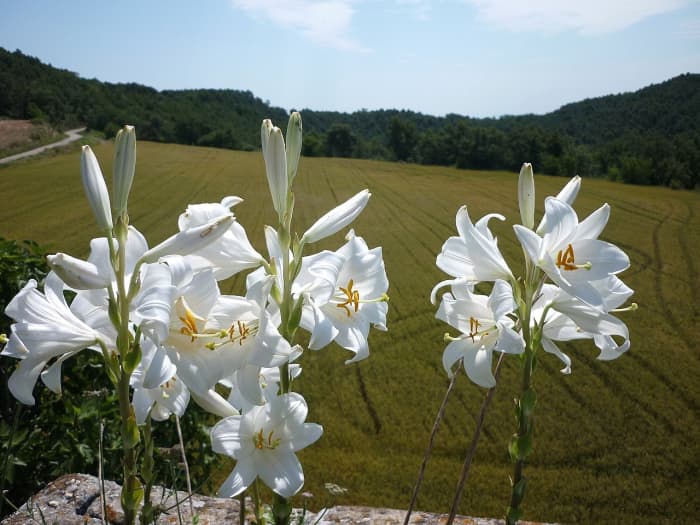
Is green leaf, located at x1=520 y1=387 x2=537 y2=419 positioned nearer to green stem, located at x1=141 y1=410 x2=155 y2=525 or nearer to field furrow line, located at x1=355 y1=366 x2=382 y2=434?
green stem, located at x1=141 y1=410 x2=155 y2=525

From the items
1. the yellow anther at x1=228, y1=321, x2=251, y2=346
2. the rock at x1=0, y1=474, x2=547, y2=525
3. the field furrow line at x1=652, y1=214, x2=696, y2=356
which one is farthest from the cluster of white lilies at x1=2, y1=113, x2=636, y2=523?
the field furrow line at x1=652, y1=214, x2=696, y2=356

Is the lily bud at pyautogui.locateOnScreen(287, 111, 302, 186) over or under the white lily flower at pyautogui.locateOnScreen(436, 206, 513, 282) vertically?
over

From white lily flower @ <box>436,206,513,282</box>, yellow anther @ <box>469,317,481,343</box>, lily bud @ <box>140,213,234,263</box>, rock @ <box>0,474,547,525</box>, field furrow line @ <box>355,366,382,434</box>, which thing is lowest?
field furrow line @ <box>355,366,382,434</box>

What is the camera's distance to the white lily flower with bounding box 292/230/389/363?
3.40 ft

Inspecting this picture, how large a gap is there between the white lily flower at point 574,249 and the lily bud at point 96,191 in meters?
0.83

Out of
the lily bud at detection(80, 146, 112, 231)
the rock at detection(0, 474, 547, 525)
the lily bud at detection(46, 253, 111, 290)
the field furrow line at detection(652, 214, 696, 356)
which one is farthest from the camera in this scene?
the field furrow line at detection(652, 214, 696, 356)

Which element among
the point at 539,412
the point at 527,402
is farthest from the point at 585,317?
the point at 539,412

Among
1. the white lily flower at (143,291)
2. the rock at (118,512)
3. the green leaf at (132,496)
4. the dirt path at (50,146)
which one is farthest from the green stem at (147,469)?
the dirt path at (50,146)

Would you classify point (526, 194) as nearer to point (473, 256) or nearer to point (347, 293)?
point (473, 256)

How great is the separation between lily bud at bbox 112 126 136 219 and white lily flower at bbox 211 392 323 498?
1.47 ft

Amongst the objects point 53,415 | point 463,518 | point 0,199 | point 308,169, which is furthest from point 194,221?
point 308,169

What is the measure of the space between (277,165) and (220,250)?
203 mm

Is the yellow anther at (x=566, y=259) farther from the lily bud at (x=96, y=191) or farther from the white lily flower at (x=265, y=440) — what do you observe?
the lily bud at (x=96, y=191)

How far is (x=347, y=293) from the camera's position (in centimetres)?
118
